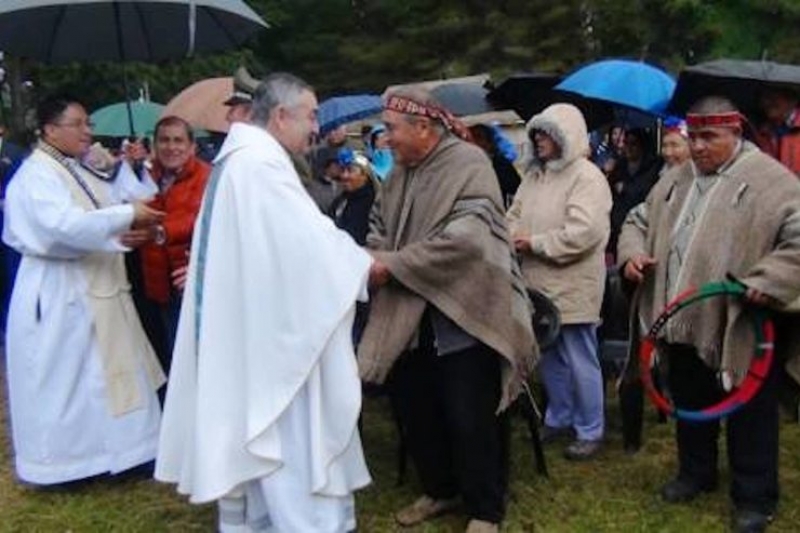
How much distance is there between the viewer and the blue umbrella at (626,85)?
6223mm

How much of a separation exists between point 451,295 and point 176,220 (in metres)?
1.74

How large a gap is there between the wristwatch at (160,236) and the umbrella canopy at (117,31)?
1122 mm

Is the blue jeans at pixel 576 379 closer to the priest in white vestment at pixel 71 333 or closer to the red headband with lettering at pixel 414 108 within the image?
the red headband with lettering at pixel 414 108

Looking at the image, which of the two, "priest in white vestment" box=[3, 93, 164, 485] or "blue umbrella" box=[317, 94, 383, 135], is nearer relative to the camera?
"priest in white vestment" box=[3, 93, 164, 485]

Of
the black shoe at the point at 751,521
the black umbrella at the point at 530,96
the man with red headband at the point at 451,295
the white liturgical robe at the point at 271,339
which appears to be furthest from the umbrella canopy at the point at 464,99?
the black shoe at the point at 751,521

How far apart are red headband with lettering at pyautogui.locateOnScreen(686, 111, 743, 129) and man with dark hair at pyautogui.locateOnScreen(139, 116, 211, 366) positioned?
2.36m

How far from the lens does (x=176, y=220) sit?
5.15 meters

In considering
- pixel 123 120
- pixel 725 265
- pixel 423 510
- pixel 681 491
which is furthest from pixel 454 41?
pixel 725 265

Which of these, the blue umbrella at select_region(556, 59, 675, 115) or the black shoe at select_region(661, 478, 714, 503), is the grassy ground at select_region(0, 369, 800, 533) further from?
the blue umbrella at select_region(556, 59, 675, 115)

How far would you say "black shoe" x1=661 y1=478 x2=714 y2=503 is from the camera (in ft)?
15.2

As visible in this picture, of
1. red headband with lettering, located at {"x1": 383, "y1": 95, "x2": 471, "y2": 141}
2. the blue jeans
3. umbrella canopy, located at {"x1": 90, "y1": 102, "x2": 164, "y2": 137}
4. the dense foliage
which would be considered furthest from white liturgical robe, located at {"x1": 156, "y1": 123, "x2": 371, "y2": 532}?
the dense foliage

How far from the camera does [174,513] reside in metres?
4.87

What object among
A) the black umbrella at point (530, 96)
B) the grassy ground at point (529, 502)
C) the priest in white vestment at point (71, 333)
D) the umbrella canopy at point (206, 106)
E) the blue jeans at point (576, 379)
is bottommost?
the grassy ground at point (529, 502)

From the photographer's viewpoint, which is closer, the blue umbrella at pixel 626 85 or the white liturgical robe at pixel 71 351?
the white liturgical robe at pixel 71 351
